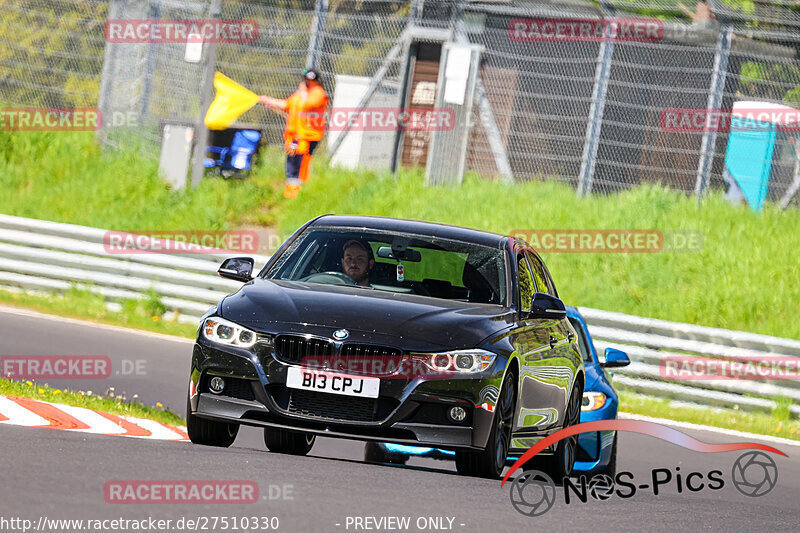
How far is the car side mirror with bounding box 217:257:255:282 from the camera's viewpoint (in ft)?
29.3

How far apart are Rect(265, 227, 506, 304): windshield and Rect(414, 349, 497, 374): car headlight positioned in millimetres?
1075

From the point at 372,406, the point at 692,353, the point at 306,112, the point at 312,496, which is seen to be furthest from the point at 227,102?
the point at 312,496

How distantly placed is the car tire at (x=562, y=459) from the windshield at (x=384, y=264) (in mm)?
1144

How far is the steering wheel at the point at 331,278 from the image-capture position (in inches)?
352

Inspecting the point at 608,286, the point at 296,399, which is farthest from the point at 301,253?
the point at 608,286

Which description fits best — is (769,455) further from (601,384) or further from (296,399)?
(296,399)

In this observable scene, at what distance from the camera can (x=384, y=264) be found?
9.13 m

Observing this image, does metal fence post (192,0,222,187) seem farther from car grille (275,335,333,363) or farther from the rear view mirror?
car grille (275,335,333,363)

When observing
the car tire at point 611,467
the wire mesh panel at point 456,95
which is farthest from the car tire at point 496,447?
the wire mesh panel at point 456,95

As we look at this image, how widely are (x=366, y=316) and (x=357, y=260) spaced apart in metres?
1.16

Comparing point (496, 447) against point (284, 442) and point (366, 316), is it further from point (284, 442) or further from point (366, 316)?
point (284, 442)

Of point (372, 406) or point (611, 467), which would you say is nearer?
point (372, 406)

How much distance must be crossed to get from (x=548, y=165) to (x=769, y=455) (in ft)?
29.0

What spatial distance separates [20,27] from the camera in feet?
80.4
